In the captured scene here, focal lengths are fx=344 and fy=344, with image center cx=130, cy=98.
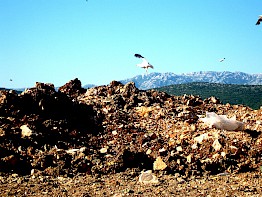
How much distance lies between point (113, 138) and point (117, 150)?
0.97 metres

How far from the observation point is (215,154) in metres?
9.03

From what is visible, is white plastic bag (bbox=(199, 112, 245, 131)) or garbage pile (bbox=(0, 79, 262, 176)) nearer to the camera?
garbage pile (bbox=(0, 79, 262, 176))

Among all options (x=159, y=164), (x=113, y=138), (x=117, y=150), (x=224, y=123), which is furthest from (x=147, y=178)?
(x=224, y=123)

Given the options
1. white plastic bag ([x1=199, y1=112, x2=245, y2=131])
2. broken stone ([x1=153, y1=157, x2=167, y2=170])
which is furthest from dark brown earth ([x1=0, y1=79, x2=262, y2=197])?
white plastic bag ([x1=199, y1=112, x2=245, y2=131])

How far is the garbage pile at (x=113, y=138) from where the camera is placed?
332 inches

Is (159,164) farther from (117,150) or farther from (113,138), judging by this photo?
(113,138)

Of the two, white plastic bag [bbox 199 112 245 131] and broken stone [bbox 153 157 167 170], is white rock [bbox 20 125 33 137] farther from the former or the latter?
white plastic bag [bbox 199 112 245 131]

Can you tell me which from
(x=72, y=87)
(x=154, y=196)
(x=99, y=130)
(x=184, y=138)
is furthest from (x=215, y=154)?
(x=72, y=87)

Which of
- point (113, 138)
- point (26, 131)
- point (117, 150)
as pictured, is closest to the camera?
point (117, 150)

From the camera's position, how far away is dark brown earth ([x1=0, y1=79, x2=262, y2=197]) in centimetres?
729

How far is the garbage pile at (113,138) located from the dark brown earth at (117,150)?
0.03 m

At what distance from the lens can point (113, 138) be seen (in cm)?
1020

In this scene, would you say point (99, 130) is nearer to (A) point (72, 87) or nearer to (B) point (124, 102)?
(B) point (124, 102)

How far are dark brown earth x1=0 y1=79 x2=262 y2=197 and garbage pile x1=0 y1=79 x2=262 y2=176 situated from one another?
3 cm
